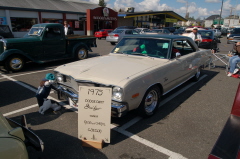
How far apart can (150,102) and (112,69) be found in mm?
1027

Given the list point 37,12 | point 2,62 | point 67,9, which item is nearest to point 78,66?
point 2,62

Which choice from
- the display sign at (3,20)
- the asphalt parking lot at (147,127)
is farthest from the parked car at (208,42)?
the display sign at (3,20)

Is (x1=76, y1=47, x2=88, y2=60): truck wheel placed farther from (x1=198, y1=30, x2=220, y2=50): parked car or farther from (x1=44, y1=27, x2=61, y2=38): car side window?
(x1=198, y1=30, x2=220, y2=50): parked car

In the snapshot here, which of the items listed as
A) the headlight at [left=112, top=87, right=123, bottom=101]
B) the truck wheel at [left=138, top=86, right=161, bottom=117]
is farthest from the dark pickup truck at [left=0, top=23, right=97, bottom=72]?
the truck wheel at [left=138, top=86, right=161, bottom=117]

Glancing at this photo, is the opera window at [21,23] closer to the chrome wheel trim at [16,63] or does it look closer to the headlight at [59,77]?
the chrome wheel trim at [16,63]

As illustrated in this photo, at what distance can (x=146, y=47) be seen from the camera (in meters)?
4.66

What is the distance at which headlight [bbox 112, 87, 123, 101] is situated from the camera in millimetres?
3041

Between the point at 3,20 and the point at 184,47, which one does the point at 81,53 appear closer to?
the point at 184,47

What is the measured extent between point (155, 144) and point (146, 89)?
97cm

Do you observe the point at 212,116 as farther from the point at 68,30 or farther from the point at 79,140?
the point at 68,30

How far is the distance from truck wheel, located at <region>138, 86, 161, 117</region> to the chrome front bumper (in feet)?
1.83

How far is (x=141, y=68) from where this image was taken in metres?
3.68

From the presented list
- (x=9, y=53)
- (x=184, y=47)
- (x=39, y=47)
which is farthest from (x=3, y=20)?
(x=184, y=47)

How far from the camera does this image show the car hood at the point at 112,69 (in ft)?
10.6
